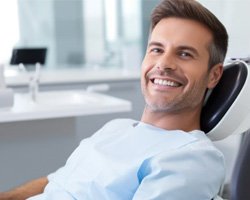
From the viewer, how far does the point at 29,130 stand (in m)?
2.09

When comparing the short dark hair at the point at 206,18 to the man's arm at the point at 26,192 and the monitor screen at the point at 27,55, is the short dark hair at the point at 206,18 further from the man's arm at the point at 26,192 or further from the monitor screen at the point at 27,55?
the monitor screen at the point at 27,55

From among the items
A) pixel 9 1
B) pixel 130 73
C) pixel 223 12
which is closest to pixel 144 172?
pixel 223 12

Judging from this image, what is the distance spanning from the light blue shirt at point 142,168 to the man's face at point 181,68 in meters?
→ 0.09

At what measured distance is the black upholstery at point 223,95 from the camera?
1112 millimetres

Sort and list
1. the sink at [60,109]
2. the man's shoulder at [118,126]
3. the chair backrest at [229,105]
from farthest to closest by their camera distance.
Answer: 1. the sink at [60,109]
2. the man's shoulder at [118,126]
3. the chair backrest at [229,105]

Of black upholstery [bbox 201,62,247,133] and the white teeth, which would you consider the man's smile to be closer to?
the white teeth

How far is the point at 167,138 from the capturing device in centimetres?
112

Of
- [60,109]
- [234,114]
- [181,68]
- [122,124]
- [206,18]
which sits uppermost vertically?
[206,18]

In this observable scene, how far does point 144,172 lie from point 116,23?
3.18 m

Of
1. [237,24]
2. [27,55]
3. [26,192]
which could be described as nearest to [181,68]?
[26,192]

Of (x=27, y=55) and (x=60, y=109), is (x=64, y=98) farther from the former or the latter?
(x=27, y=55)

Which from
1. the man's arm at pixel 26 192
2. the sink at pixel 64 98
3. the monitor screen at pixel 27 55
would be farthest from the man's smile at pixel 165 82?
the monitor screen at pixel 27 55

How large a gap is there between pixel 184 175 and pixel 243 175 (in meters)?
0.28

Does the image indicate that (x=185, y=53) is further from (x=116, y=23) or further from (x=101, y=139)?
(x=116, y=23)
